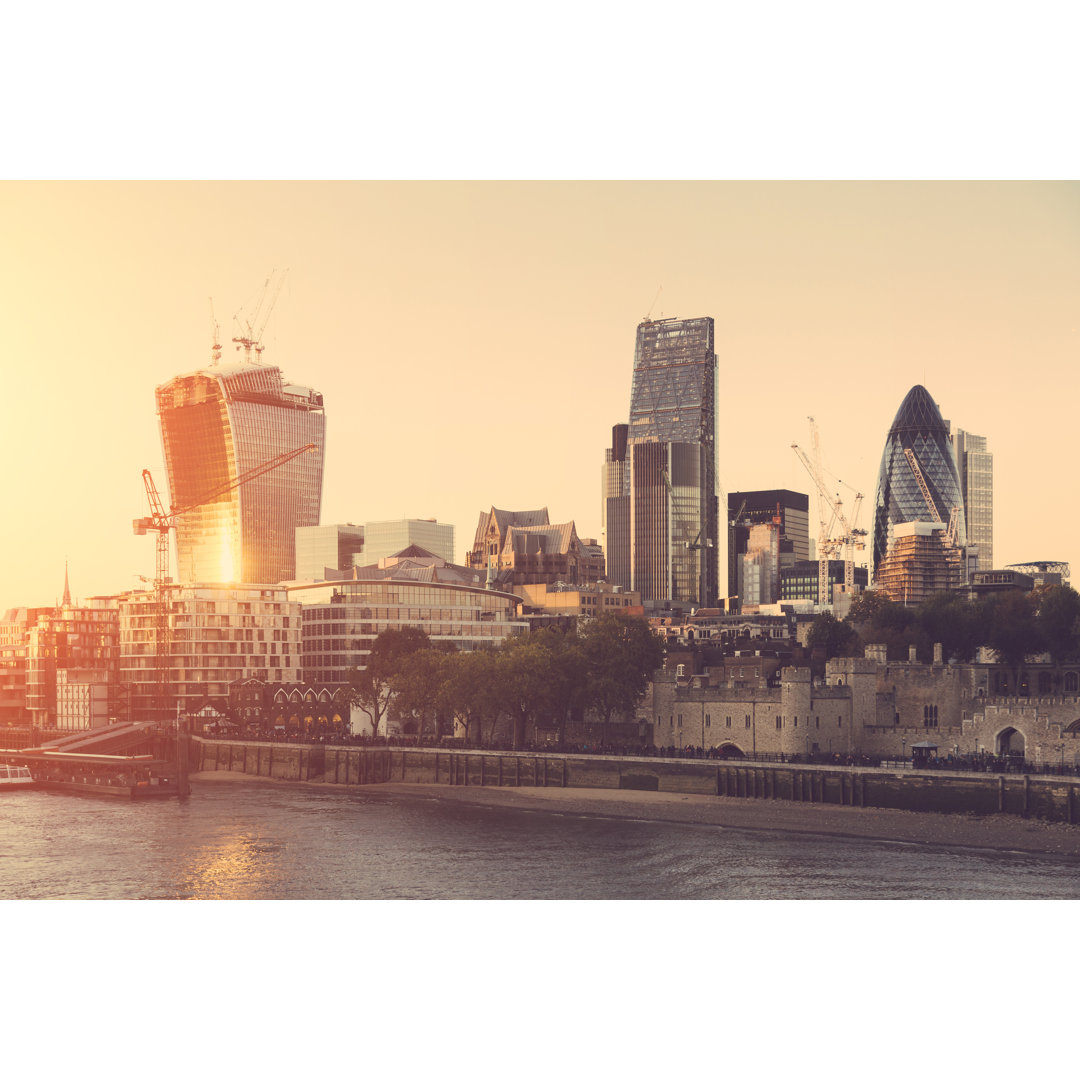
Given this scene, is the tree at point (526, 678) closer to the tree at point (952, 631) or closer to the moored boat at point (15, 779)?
the tree at point (952, 631)

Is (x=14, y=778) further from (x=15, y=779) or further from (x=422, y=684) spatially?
(x=422, y=684)

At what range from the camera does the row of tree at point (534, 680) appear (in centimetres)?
8281

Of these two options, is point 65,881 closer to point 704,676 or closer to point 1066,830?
point 1066,830

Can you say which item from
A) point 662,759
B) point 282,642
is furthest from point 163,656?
point 662,759

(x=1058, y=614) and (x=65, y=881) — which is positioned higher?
(x=1058, y=614)

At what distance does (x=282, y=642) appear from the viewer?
450ft

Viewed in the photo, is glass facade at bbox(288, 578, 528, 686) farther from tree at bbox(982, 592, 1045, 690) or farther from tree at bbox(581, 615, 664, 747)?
tree at bbox(982, 592, 1045, 690)

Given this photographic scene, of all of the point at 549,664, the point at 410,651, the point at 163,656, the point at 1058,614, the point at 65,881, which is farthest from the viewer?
the point at 163,656

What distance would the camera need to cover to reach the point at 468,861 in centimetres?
5431

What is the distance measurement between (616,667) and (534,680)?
4.49 m

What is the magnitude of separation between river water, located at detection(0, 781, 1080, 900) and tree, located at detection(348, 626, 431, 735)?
26.0 meters

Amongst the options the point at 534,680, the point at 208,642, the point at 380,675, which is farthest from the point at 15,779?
the point at 208,642

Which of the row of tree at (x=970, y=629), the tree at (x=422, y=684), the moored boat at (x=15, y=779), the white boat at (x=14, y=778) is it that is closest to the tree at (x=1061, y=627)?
the row of tree at (x=970, y=629)
